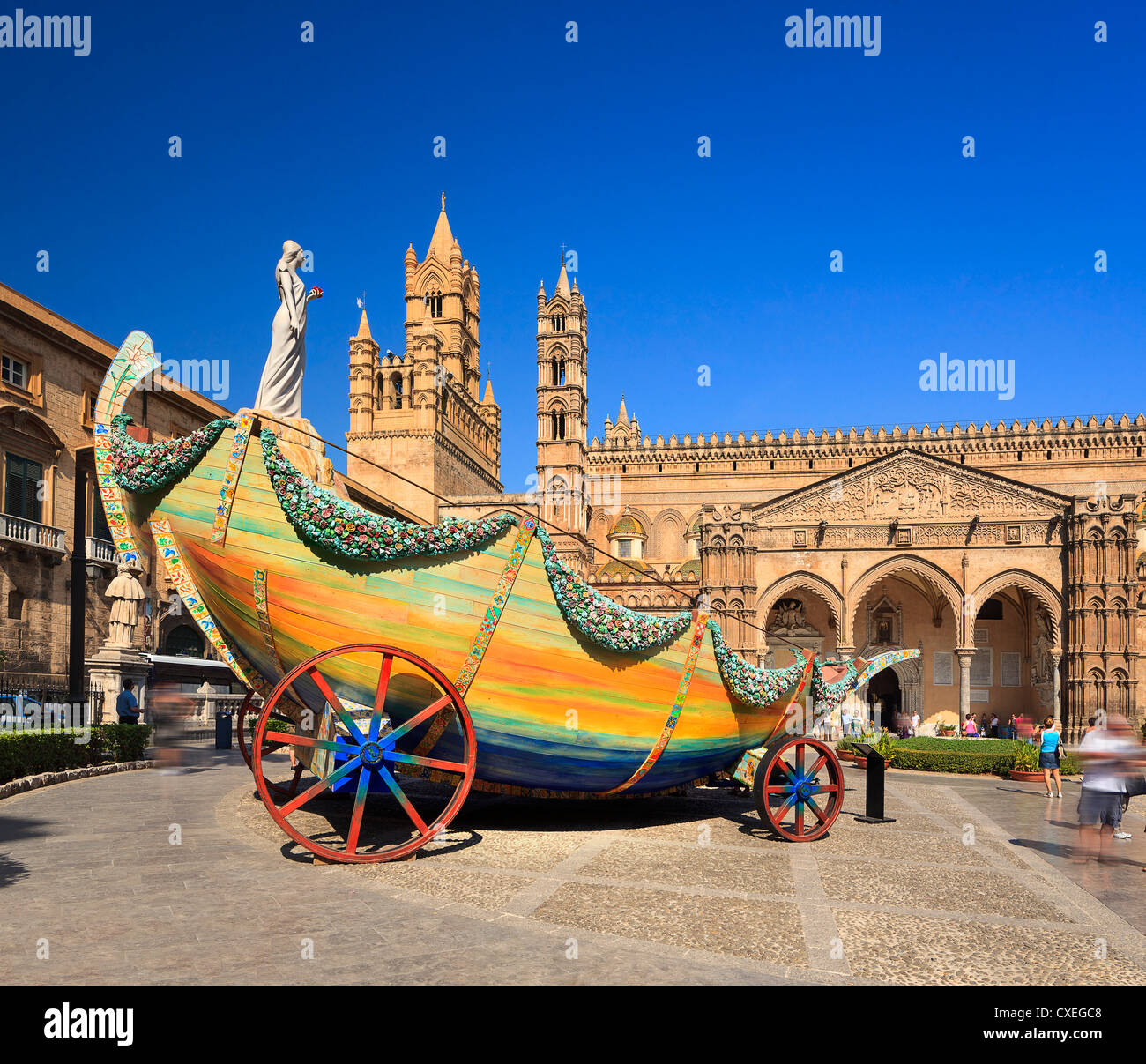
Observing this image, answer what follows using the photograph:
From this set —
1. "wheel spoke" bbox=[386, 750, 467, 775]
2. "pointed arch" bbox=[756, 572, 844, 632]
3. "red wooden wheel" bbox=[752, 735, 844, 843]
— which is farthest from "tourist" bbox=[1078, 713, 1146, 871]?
"pointed arch" bbox=[756, 572, 844, 632]

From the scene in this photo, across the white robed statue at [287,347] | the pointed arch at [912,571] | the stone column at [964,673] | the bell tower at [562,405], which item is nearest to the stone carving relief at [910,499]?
the pointed arch at [912,571]

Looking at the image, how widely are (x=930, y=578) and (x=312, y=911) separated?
33.5 m

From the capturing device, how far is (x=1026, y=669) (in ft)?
125

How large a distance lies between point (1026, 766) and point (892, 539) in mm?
16349

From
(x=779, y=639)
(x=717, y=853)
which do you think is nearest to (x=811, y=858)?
(x=717, y=853)

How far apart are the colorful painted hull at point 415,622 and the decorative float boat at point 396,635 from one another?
19 millimetres

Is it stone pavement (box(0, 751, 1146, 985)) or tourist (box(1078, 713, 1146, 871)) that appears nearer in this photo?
stone pavement (box(0, 751, 1146, 985))

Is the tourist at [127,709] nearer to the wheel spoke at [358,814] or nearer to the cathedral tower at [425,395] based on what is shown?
the wheel spoke at [358,814]

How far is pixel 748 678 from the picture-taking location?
10805 millimetres

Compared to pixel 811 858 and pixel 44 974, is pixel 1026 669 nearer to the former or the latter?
pixel 811 858

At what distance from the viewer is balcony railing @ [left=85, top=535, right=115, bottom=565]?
2780cm

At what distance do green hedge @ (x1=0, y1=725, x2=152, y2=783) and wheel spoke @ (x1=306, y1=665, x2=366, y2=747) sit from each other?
6.62 metres

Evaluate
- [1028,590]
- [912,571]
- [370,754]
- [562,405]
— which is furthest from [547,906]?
[562,405]

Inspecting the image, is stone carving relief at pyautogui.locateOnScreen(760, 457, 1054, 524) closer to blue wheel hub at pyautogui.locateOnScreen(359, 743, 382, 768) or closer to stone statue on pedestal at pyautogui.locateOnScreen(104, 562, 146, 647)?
stone statue on pedestal at pyautogui.locateOnScreen(104, 562, 146, 647)
